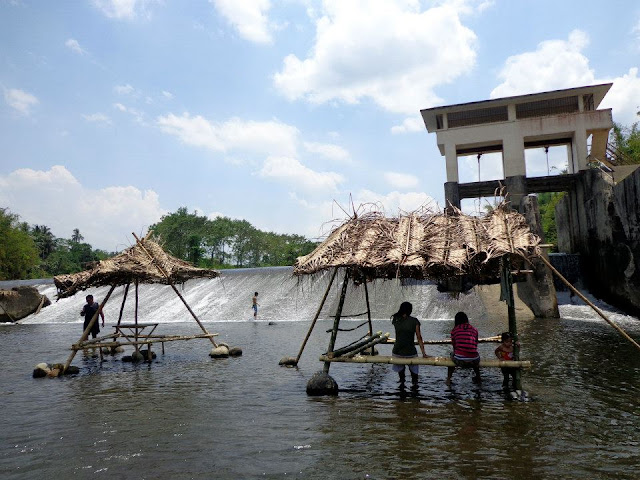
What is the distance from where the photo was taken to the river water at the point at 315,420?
4832mm

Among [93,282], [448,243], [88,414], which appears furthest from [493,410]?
[93,282]

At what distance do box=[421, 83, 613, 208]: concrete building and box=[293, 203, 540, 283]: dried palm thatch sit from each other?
58.5 ft

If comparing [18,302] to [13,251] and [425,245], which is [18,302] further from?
[425,245]

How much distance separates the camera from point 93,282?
448 inches

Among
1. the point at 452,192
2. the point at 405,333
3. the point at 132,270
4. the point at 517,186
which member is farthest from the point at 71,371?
the point at 517,186

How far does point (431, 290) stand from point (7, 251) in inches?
1763

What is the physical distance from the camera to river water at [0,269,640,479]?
4.83 m

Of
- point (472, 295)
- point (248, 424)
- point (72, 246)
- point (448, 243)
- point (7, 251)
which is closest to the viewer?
point (248, 424)

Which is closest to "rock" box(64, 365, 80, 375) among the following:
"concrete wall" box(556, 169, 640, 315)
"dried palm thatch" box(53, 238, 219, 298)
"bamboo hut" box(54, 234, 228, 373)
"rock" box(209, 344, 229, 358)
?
"bamboo hut" box(54, 234, 228, 373)

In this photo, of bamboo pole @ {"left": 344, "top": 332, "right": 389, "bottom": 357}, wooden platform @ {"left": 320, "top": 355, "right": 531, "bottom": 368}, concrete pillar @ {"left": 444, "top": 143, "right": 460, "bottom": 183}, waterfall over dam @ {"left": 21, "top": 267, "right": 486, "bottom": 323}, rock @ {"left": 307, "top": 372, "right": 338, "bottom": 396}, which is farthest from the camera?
concrete pillar @ {"left": 444, "top": 143, "right": 460, "bottom": 183}

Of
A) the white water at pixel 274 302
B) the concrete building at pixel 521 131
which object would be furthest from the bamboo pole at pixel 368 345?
the concrete building at pixel 521 131

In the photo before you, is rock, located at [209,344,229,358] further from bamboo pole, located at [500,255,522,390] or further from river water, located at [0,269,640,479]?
bamboo pole, located at [500,255,522,390]

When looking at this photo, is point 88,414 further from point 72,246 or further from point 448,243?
point 72,246

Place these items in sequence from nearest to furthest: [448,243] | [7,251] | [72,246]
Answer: [448,243] < [7,251] < [72,246]
